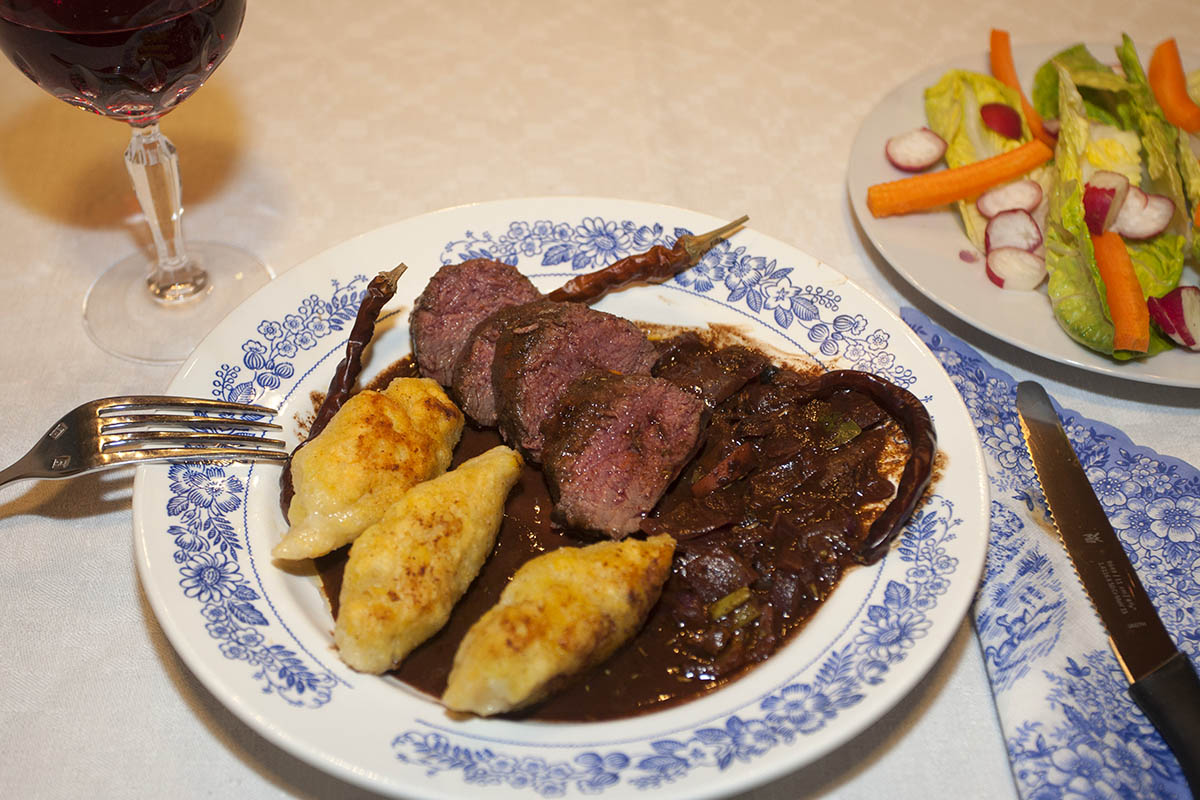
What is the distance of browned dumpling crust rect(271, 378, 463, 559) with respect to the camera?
9.11 feet

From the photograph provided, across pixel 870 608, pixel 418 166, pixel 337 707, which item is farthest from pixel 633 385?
pixel 418 166

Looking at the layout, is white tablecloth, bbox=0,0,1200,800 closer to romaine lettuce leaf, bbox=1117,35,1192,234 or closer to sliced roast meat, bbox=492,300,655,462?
romaine lettuce leaf, bbox=1117,35,1192,234

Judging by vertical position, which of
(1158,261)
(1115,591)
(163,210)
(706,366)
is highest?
(1158,261)

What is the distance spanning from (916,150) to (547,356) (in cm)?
235

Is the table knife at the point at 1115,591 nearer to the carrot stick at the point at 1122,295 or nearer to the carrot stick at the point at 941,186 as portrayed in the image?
the carrot stick at the point at 1122,295

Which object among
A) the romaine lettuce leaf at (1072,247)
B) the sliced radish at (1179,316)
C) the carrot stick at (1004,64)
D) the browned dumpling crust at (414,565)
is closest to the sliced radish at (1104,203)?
the romaine lettuce leaf at (1072,247)

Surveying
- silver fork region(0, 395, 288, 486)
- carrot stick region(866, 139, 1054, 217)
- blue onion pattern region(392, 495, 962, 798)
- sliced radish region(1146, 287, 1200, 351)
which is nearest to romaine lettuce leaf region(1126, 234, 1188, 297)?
sliced radish region(1146, 287, 1200, 351)

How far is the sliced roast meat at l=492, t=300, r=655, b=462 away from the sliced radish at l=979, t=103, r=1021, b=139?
245cm

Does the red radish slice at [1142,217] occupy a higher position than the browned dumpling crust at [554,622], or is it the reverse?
the red radish slice at [1142,217]

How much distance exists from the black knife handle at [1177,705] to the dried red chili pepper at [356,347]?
8.55ft

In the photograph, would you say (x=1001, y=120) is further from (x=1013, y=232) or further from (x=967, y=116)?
(x=1013, y=232)

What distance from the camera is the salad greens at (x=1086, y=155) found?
3.83 m

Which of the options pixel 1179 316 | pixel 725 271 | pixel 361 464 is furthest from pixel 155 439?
pixel 1179 316

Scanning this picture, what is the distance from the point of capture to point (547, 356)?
10.7 feet
